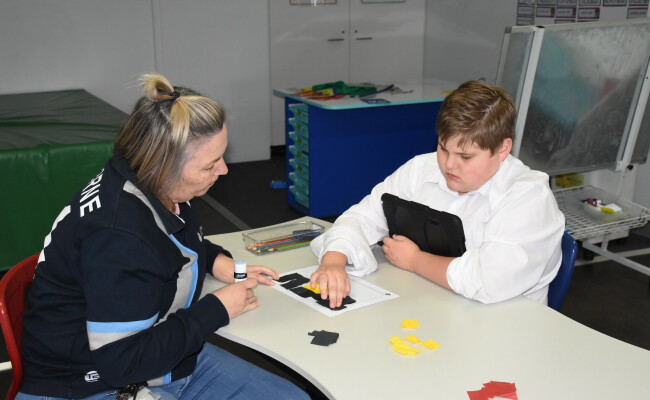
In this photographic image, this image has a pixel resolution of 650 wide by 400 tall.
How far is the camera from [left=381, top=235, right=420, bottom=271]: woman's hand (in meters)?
1.88

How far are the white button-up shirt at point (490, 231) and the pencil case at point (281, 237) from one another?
13 cm

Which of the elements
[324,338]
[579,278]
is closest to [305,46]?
[579,278]

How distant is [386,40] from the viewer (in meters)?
6.57

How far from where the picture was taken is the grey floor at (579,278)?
3041 mm

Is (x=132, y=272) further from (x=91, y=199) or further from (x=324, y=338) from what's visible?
(x=324, y=338)

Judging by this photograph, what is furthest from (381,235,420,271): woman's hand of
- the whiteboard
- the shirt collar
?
the whiteboard

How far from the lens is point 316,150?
4.43 meters

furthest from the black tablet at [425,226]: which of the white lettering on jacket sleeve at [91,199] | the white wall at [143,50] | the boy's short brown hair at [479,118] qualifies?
the white wall at [143,50]

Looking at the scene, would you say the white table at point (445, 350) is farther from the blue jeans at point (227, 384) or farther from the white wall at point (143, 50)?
the white wall at point (143, 50)

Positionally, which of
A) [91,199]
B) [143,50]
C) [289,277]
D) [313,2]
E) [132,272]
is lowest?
[289,277]

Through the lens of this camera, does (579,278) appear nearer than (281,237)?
No

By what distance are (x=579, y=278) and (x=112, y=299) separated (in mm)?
2944

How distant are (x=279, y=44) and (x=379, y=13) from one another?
1.03 metres

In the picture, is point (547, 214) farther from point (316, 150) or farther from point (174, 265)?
point (316, 150)
